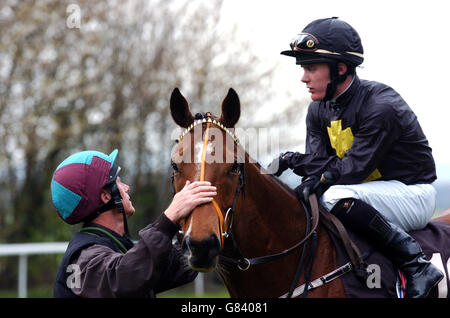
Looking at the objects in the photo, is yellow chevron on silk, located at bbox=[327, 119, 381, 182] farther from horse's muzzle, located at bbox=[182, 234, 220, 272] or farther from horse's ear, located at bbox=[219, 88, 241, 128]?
horse's muzzle, located at bbox=[182, 234, 220, 272]

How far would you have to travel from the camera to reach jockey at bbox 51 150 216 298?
2303mm

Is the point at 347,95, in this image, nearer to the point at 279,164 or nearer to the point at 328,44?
the point at 328,44

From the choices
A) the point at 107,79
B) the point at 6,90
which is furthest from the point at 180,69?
the point at 6,90

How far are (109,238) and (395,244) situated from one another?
1582 millimetres

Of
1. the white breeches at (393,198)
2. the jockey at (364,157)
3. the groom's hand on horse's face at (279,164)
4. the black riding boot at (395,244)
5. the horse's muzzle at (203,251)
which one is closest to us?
the horse's muzzle at (203,251)

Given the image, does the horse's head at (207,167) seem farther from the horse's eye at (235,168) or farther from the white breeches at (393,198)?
the white breeches at (393,198)

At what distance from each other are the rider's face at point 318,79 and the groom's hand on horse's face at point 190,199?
126cm

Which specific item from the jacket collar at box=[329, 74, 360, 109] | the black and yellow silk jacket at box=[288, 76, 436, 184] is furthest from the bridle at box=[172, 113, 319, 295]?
the jacket collar at box=[329, 74, 360, 109]

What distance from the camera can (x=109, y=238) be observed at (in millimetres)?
2688

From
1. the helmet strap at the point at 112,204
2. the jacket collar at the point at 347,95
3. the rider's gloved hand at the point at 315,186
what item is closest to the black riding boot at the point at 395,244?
the rider's gloved hand at the point at 315,186

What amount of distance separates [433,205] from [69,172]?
2.25 metres

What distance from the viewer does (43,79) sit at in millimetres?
10719

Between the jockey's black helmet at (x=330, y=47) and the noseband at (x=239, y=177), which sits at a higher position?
the jockey's black helmet at (x=330, y=47)

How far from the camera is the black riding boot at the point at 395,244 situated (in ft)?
9.55
